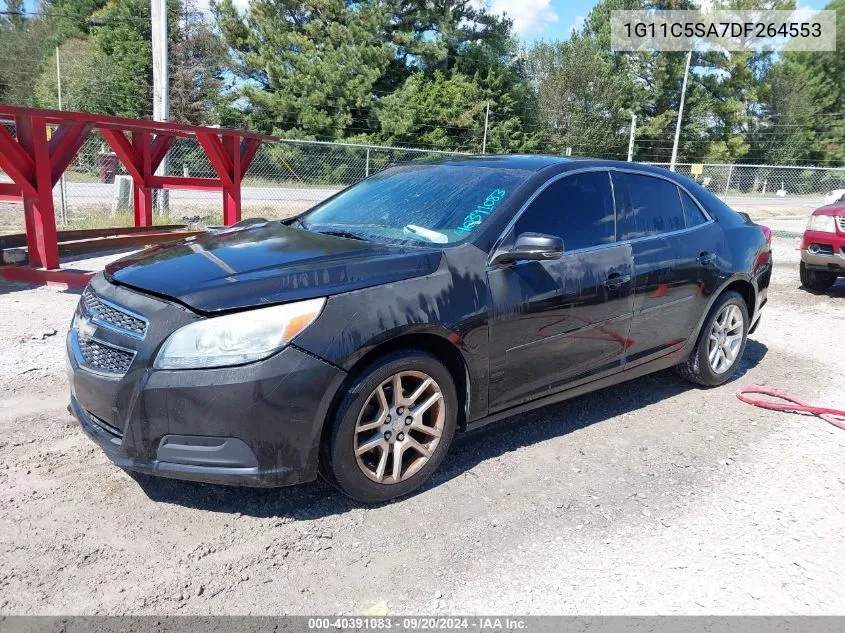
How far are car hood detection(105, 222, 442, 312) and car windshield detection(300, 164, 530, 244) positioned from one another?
9.7 inches

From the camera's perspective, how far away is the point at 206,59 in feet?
120

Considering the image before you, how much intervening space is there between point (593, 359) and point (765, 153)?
56537 millimetres

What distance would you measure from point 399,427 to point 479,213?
1.27 m

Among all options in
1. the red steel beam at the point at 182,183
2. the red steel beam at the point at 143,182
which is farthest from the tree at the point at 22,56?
the red steel beam at the point at 182,183

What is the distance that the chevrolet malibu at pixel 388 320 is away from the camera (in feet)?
8.77

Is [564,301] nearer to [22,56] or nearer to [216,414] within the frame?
[216,414]

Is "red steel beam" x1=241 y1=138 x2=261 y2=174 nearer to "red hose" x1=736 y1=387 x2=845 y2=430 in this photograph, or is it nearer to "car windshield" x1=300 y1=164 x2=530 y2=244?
"car windshield" x1=300 y1=164 x2=530 y2=244

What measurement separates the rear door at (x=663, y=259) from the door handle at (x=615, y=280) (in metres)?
0.12

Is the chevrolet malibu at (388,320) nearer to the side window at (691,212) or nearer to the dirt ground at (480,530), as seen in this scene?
the side window at (691,212)

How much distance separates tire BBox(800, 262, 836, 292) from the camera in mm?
9070

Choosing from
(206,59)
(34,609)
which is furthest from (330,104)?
(34,609)

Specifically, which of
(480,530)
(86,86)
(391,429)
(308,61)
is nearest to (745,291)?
(480,530)

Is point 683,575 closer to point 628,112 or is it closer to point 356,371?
point 356,371

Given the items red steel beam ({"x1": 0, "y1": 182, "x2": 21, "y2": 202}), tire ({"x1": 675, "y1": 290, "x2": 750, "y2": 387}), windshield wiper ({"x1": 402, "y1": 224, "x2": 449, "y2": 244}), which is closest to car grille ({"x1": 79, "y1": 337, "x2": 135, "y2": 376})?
windshield wiper ({"x1": 402, "y1": 224, "x2": 449, "y2": 244})
